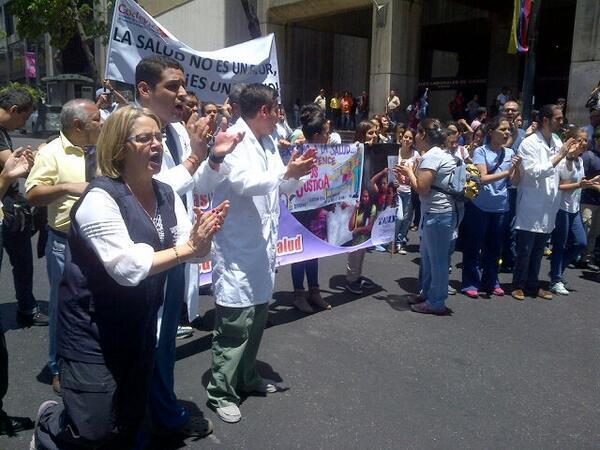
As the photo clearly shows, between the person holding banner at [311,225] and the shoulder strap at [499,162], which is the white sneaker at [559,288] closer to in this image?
the shoulder strap at [499,162]

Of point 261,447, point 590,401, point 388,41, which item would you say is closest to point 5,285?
point 261,447

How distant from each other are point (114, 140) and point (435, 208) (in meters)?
3.53

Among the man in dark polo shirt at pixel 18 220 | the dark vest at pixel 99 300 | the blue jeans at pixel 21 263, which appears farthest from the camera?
the blue jeans at pixel 21 263

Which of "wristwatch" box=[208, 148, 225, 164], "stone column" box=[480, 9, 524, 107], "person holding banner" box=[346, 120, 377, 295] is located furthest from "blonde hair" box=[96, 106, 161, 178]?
"stone column" box=[480, 9, 524, 107]

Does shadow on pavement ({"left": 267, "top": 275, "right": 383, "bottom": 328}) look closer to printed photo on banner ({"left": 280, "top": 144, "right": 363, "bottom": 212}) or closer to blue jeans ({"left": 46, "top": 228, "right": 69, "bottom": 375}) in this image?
printed photo on banner ({"left": 280, "top": 144, "right": 363, "bottom": 212})

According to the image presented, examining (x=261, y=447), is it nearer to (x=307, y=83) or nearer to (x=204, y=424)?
(x=204, y=424)

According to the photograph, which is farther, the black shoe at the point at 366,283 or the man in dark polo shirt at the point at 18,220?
the black shoe at the point at 366,283

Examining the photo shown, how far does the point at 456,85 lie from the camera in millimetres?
24266

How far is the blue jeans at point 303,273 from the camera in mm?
5469

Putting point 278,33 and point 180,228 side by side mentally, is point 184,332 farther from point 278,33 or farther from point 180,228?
point 278,33

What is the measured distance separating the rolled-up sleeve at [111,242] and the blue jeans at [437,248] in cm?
355

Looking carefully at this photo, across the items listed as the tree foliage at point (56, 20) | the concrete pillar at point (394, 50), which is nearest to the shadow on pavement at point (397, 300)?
the concrete pillar at point (394, 50)

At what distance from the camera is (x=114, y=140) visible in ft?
7.48

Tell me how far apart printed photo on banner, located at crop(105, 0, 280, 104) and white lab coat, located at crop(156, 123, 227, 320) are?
1.25 m
